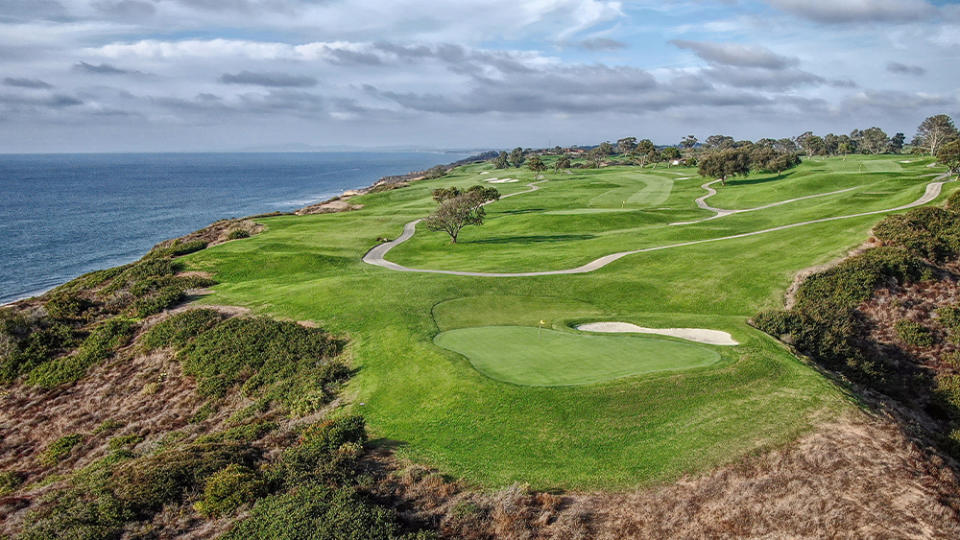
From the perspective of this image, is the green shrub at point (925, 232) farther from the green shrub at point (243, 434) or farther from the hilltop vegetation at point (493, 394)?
the green shrub at point (243, 434)

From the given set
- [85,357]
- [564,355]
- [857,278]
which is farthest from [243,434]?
[857,278]

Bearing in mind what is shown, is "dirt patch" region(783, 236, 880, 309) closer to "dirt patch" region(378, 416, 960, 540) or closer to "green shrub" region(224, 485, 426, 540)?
"dirt patch" region(378, 416, 960, 540)

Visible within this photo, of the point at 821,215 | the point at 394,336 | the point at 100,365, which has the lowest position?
the point at 100,365

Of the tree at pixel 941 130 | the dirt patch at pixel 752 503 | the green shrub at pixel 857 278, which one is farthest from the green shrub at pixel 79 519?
the tree at pixel 941 130

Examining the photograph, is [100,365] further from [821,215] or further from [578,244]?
[821,215]

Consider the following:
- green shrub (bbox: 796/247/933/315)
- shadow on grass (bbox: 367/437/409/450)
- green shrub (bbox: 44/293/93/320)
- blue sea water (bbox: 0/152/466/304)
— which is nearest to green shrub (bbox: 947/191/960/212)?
green shrub (bbox: 796/247/933/315)

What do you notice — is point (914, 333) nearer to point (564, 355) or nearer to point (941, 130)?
point (564, 355)

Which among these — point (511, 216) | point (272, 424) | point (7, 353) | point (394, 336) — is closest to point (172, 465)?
point (272, 424)
